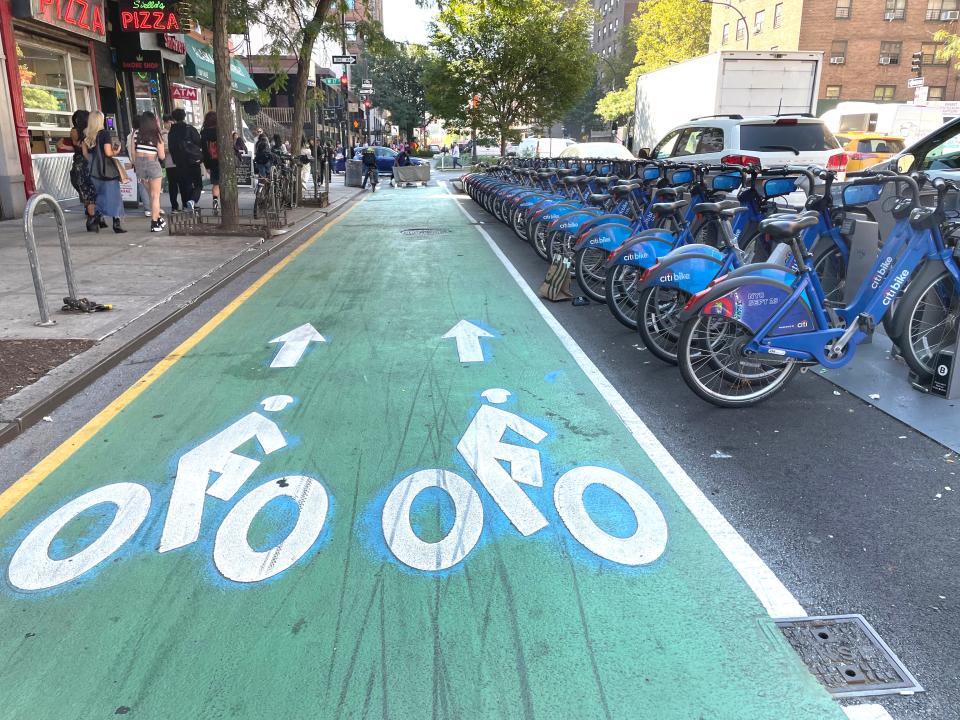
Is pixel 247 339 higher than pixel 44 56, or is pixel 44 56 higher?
pixel 44 56

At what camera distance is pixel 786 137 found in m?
12.0

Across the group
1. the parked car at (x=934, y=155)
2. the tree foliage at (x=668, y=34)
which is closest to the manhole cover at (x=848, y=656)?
the parked car at (x=934, y=155)

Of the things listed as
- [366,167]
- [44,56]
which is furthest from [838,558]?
[366,167]

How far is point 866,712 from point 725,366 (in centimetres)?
288

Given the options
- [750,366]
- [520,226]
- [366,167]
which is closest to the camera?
[750,366]

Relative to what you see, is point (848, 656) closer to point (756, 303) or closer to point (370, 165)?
point (756, 303)

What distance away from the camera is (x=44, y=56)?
1659 cm

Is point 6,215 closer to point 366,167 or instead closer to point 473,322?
point 473,322

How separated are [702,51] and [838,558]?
2820 inches

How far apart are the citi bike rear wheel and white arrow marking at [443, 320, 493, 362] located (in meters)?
1.80

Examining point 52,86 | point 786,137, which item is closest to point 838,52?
point 786,137

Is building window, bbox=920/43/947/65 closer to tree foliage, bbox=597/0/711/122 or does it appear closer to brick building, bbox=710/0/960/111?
brick building, bbox=710/0/960/111

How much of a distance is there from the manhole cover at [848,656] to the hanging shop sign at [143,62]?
71.4 ft

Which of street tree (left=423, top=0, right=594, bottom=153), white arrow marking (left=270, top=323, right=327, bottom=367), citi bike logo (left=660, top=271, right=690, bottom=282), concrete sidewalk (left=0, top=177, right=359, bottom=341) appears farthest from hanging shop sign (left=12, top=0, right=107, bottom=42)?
street tree (left=423, top=0, right=594, bottom=153)
